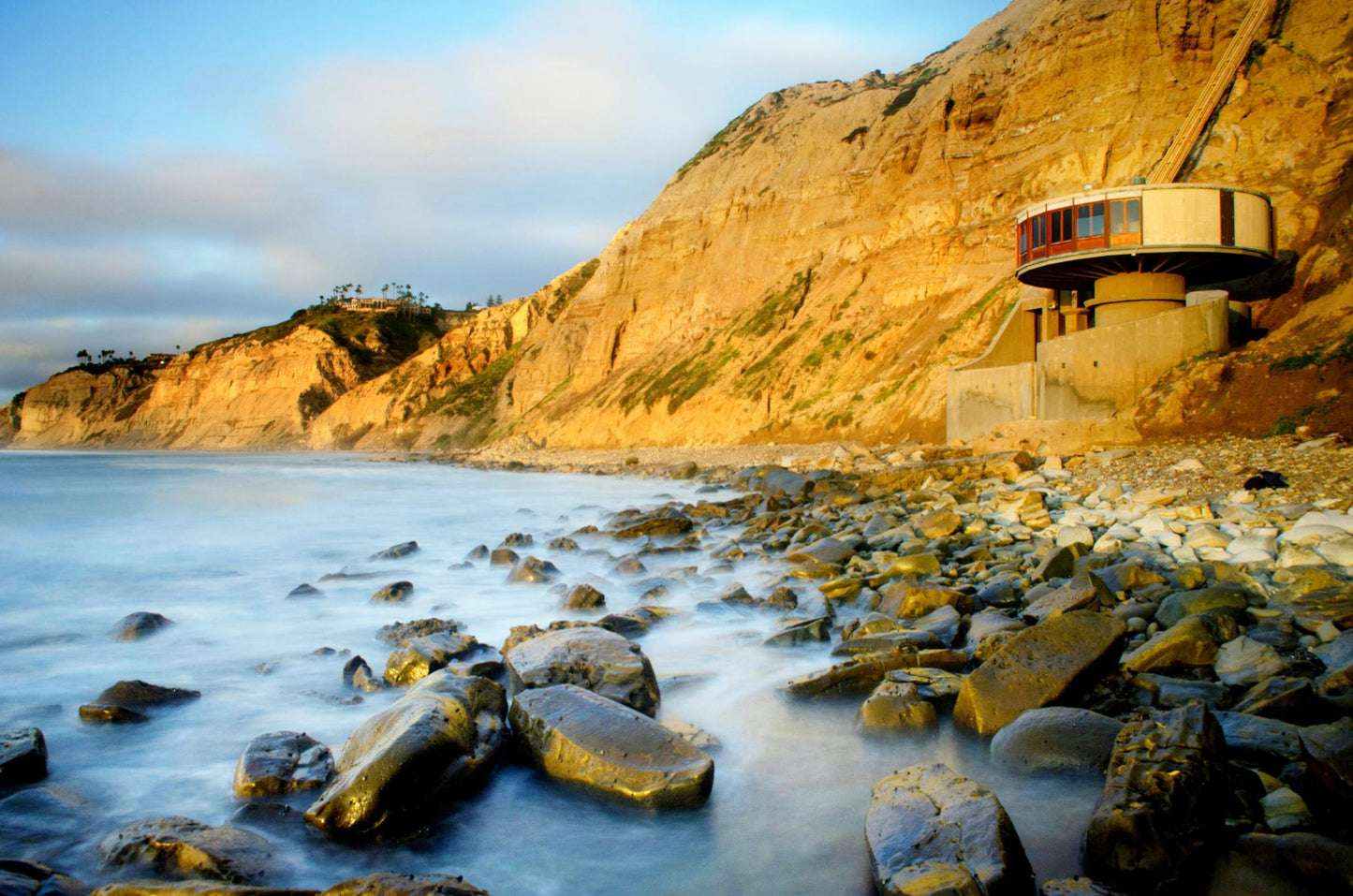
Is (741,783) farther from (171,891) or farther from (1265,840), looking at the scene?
(171,891)

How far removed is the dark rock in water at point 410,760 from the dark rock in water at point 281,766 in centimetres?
20

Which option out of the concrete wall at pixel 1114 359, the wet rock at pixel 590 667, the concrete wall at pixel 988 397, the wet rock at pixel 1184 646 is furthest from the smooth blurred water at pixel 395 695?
the concrete wall at pixel 988 397

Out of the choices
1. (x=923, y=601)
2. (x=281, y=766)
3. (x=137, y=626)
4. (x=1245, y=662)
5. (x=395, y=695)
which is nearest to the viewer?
(x=281, y=766)

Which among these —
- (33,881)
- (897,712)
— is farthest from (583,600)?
(33,881)

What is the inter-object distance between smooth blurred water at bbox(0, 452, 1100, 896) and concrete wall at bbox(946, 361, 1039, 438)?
27.4 feet

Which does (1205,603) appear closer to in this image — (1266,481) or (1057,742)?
(1057,742)

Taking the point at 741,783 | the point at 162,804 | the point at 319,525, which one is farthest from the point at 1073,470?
the point at 319,525

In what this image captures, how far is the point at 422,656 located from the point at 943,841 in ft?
15.0

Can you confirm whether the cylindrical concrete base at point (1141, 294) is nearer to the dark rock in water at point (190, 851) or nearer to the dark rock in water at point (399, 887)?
the dark rock in water at point (399, 887)

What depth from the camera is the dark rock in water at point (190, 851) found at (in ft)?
11.9

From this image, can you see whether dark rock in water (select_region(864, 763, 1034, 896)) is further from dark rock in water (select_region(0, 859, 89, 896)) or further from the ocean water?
dark rock in water (select_region(0, 859, 89, 896))

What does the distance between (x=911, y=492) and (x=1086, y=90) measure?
1994cm

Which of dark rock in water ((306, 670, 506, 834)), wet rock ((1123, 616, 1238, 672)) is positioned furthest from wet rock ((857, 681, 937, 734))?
dark rock in water ((306, 670, 506, 834))

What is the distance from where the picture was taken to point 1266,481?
856 centimetres
